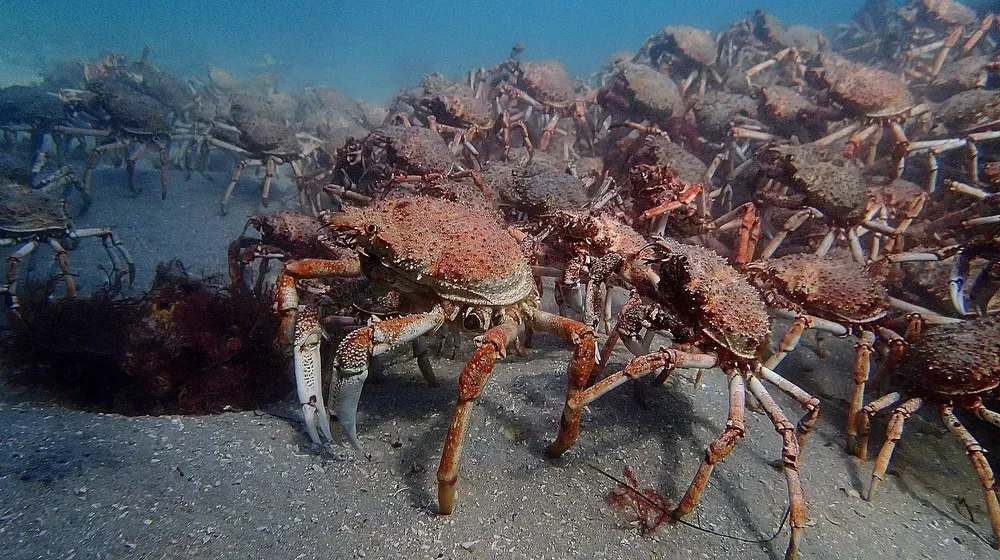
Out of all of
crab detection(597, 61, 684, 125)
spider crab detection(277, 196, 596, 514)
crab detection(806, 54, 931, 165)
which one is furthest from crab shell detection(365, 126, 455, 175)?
crab detection(806, 54, 931, 165)

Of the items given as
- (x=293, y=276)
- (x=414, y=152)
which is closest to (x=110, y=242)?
(x=414, y=152)

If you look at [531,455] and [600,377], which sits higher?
[600,377]

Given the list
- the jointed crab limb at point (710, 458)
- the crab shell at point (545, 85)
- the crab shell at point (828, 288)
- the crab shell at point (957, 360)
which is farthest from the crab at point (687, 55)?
the jointed crab limb at point (710, 458)

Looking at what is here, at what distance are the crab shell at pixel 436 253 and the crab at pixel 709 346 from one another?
991 mm

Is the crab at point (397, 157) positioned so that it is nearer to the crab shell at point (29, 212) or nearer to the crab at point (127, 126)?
the crab shell at point (29, 212)

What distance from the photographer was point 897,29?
15.4 meters

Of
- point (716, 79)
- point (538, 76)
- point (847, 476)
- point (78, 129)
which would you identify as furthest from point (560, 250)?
point (78, 129)

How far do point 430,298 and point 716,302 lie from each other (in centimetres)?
223

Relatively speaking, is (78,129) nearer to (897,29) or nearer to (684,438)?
(684,438)

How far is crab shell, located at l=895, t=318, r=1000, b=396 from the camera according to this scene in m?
3.68

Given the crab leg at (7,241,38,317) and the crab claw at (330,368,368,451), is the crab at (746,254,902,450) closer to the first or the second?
the crab claw at (330,368,368,451)

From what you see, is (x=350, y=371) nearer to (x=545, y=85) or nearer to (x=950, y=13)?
(x=545, y=85)

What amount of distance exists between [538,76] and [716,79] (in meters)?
5.45

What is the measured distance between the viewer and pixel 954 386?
377cm
